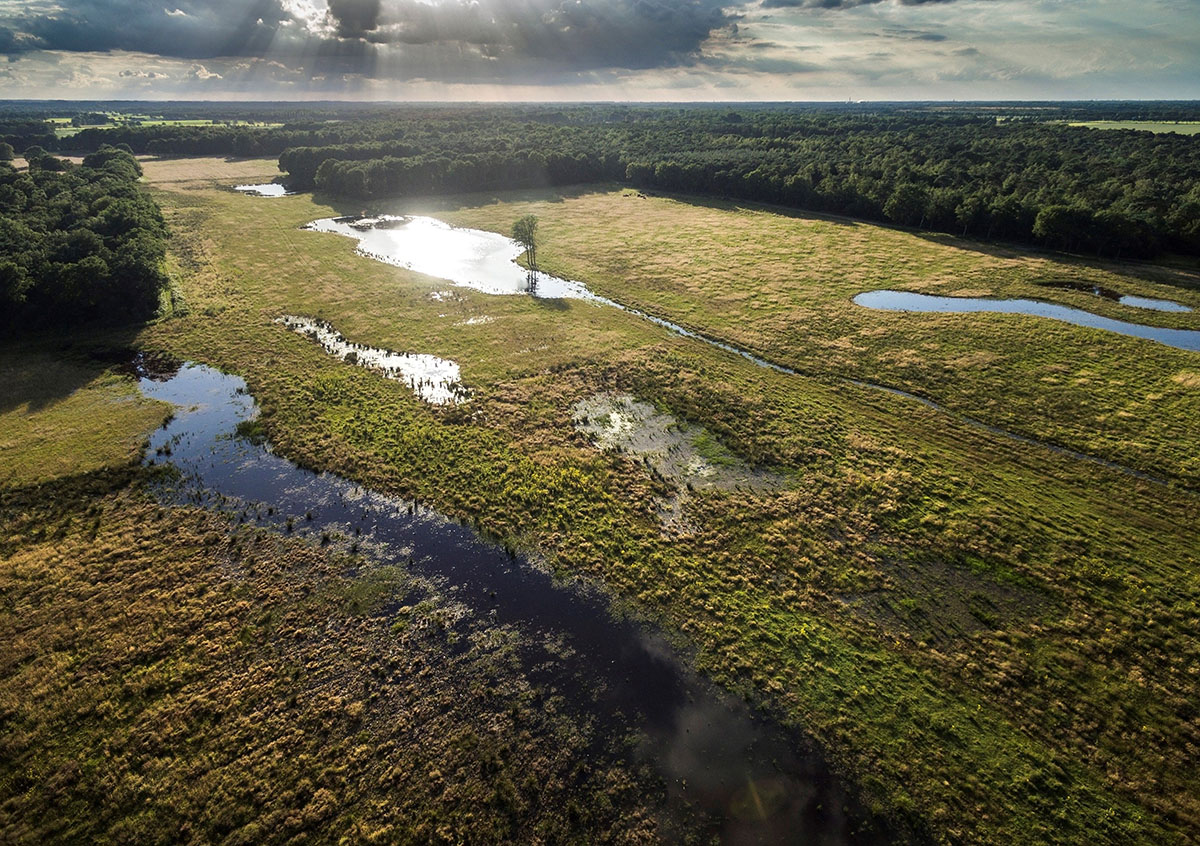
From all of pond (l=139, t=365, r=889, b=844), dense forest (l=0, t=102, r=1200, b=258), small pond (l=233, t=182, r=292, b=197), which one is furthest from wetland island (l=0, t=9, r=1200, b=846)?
small pond (l=233, t=182, r=292, b=197)

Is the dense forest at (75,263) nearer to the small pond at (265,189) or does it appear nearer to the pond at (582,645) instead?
the pond at (582,645)

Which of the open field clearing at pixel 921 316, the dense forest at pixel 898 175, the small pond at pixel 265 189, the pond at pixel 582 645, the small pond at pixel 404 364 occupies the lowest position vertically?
the pond at pixel 582 645

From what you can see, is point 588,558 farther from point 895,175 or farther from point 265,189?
point 265,189

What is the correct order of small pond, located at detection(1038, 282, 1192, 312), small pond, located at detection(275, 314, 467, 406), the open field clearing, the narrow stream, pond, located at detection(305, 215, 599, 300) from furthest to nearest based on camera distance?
pond, located at detection(305, 215, 599, 300) < small pond, located at detection(1038, 282, 1192, 312) < small pond, located at detection(275, 314, 467, 406) < the narrow stream < the open field clearing

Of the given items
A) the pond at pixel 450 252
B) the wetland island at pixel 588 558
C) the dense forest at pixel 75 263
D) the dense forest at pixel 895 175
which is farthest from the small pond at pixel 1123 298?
the dense forest at pixel 75 263

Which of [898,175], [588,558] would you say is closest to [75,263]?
[588,558]

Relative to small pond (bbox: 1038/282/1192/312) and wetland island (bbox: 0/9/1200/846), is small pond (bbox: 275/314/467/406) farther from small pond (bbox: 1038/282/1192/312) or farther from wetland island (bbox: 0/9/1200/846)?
small pond (bbox: 1038/282/1192/312)
